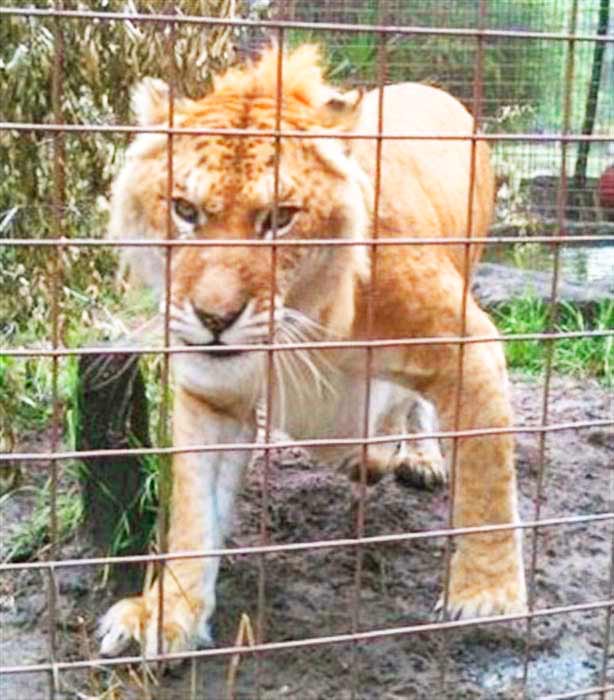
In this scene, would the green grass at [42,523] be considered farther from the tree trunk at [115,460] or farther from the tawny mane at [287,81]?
the tawny mane at [287,81]

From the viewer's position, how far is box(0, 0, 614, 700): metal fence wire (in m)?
2.43

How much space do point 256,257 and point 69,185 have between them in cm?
132

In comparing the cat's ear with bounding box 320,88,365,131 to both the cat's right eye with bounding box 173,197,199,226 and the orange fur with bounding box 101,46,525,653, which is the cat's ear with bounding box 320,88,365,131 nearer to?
the orange fur with bounding box 101,46,525,653

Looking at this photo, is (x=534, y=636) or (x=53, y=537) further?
(x=534, y=636)

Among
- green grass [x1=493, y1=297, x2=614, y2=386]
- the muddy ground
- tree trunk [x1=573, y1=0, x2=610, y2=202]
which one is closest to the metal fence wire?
the muddy ground

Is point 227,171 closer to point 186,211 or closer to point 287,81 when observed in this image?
point 186,211

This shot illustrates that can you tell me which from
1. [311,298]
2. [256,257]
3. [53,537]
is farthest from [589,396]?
[53,537]

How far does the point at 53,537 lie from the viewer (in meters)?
2.21

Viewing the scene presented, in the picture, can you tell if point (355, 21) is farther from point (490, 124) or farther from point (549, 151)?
point (549, 151)

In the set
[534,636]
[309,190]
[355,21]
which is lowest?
[534,636]

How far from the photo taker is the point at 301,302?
A: 3.11 m

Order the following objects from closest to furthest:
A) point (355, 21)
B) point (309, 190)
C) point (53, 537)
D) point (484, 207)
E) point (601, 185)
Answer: point (53, 537)
point (309, 190)
point (484, 207)
point (355, 21)
point (601, 185)

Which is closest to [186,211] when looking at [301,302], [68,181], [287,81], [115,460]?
[301,302]

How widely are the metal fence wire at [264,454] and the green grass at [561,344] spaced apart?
28 cm
